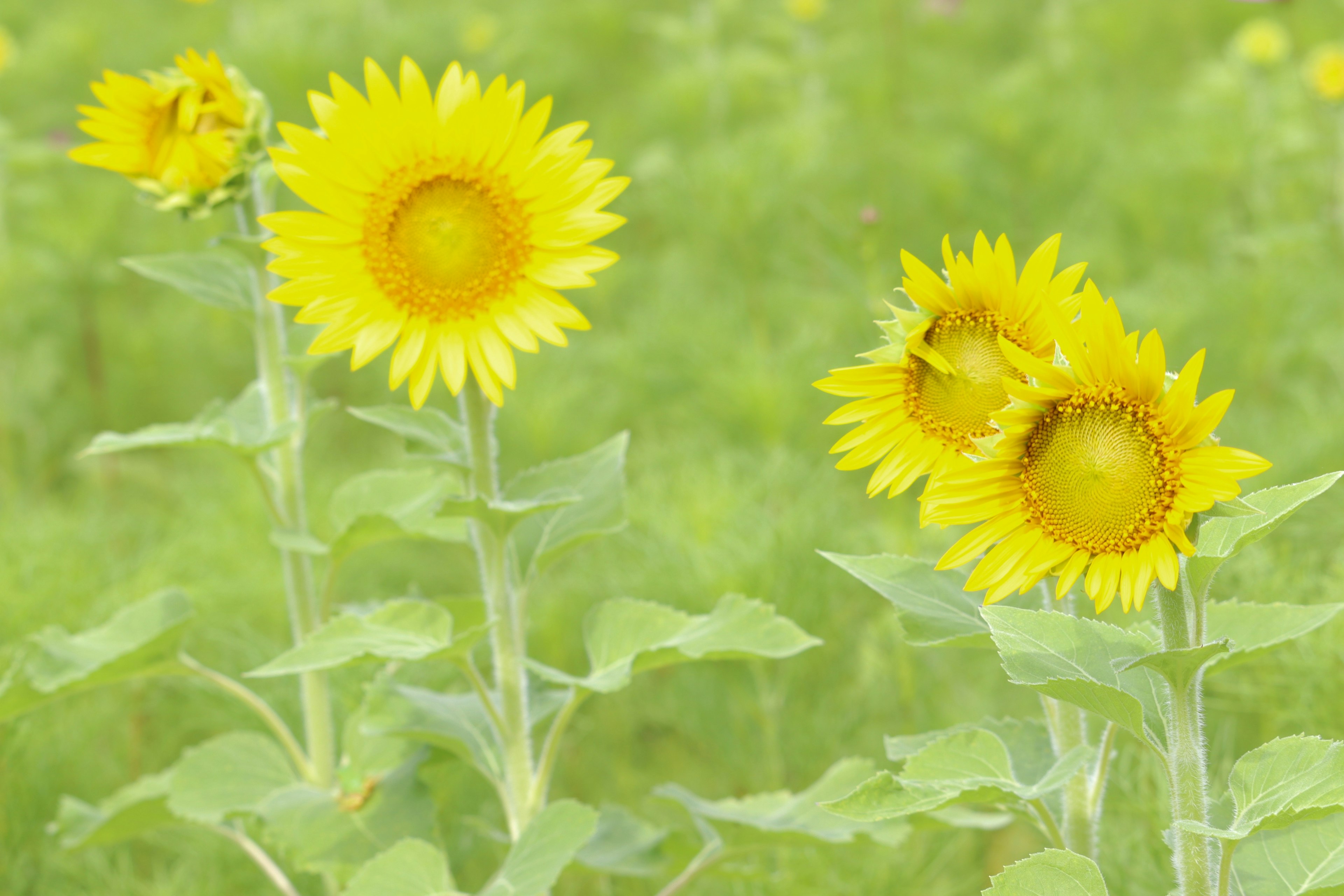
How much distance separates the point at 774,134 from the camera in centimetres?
278

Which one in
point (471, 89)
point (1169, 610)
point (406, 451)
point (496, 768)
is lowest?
point (496, 768)

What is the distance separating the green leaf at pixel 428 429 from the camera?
34.7 inches

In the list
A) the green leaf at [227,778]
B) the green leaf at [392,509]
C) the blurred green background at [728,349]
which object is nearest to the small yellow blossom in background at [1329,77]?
the blurred green background at [728,349]

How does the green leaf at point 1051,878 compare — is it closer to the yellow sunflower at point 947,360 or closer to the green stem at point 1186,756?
the green stem at point 1186,756

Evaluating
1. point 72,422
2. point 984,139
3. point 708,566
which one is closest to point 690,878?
point 708,566

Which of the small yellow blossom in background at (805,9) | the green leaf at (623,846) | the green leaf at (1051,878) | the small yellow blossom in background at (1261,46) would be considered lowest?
the green leaf at (623,846)

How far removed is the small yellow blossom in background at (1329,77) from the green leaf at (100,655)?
7.25ft

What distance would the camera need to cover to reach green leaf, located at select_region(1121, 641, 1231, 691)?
0.60m

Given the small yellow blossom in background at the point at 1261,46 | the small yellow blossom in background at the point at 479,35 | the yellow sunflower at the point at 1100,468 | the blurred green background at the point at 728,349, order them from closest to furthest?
the yellow sunflower at the point at 1100,468 → the blurred green background at the point at 728,349 → the small yellow blossom in background at the point at 1261,46 → the small yellow blossom in background at the point at 479,35

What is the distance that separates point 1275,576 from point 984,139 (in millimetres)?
1880

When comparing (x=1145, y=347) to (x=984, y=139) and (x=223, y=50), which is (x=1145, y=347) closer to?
(x=984, y=139)

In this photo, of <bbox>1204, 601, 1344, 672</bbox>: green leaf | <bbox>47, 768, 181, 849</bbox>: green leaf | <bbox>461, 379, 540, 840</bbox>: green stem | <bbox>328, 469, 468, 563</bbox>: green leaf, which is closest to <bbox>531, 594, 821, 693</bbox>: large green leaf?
<bbox>461, 379, 540, 840</bbox>: green stem

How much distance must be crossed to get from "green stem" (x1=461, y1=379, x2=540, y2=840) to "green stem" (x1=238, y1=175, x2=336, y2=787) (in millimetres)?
201

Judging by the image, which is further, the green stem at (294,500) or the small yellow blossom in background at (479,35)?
the small yellow blossom in background at (479,35)
